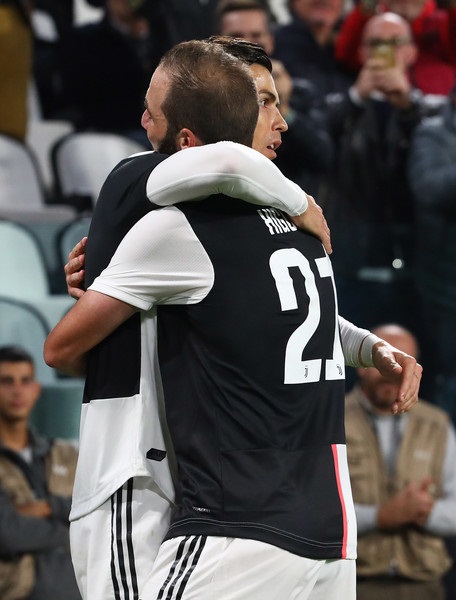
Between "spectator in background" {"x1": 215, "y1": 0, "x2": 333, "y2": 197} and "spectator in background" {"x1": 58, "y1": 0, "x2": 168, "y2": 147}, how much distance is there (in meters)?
0.46

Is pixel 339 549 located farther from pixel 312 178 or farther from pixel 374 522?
pixel 312 178

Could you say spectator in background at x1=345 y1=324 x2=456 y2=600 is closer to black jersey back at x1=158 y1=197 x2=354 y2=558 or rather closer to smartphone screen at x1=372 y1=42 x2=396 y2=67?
smartphone screen at x1=372 y1=42 x2=396 y2=67

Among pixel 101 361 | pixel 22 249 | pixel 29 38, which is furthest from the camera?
pixel 29 38

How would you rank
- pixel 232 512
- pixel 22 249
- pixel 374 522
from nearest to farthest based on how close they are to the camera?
pixel 232 512 → pixel 374 522 → pixel 22 249

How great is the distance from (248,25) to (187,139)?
3.54 meters

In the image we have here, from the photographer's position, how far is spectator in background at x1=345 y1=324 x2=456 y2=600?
5031mm

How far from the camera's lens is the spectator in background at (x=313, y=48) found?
5766 millimetres

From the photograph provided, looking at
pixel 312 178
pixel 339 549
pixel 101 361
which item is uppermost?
pixel 312 178

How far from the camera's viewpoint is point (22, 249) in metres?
5.52

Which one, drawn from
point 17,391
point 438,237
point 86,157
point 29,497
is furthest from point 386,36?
point 29,497

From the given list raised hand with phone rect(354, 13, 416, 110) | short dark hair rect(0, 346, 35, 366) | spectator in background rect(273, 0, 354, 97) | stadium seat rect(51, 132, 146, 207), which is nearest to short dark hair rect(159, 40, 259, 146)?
short dark hair rect(0, 346, 35, 366)

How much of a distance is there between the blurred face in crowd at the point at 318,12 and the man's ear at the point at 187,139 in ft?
Answer: 13.1

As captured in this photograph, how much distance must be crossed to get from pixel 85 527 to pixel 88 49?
14.1 feet

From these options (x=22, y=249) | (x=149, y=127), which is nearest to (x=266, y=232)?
(x=149, y=127)
